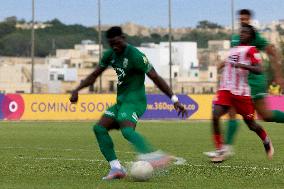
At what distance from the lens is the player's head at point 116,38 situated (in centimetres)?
1218

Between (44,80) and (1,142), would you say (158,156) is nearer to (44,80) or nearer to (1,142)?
(1,142)

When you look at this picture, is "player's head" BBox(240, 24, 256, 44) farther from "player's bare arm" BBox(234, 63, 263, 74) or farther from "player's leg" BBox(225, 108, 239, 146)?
"player's leg" BBox(225, 108, 239, 146)

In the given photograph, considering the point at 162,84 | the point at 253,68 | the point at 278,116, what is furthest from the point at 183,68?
the point at 162,84

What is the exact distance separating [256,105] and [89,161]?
3.04 metres

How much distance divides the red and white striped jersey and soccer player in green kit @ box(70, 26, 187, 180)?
8.45 feet

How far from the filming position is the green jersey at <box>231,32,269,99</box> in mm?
15172

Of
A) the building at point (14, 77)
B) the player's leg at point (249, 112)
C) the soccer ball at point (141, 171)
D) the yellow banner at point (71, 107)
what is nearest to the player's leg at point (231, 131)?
the player's leg at point (249, 112)

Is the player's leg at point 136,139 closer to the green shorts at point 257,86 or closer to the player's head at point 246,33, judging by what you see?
the player's head at point 246,33

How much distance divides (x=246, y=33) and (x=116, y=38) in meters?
3.36

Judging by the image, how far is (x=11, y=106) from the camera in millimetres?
42406

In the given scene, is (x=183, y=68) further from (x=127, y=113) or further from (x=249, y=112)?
(x=127, y=113)

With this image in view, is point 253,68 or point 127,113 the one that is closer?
point 127,113

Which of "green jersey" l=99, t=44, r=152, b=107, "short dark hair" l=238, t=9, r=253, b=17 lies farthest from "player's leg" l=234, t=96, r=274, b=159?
"green jersey" l=99, t=44, r=152, b=107

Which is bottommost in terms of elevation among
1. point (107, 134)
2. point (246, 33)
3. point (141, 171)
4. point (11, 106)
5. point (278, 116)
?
point (11, 106)
